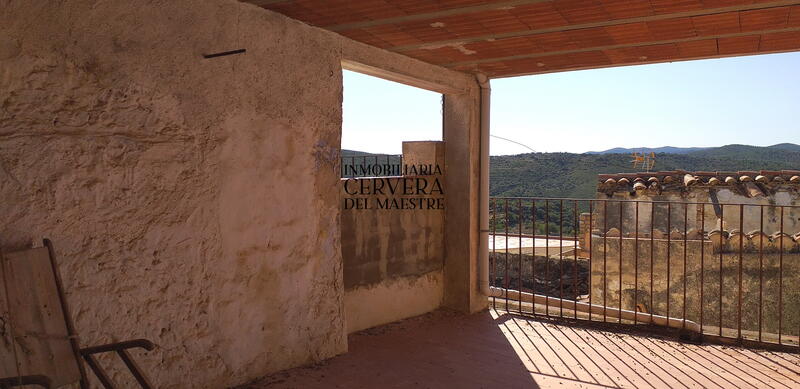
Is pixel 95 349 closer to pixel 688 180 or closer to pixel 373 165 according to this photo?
pixel 373 165

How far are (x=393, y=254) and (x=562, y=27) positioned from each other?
8.49ft

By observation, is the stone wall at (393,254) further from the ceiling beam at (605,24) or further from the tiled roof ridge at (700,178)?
the tiled roof ridge at (700,178)

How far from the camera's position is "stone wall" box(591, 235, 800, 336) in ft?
29.1

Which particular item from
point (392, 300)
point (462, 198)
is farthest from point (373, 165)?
point (392, 300)

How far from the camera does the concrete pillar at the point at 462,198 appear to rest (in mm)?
5980

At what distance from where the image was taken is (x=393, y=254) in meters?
5.57

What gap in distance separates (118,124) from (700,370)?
4.25 metres

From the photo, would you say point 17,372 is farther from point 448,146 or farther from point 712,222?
point 712,222

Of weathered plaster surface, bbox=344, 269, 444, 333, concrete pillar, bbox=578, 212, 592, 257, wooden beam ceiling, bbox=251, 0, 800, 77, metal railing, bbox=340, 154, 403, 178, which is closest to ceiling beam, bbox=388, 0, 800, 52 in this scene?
wooden beam ceiling, bbox=251, 0, 800, 77

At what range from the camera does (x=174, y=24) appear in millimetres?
3197

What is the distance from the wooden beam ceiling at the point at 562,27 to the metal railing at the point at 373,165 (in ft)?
4.59

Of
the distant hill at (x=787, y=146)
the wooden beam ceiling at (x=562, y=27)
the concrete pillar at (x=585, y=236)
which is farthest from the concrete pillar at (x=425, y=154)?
the distant hill at (x=787, y=146)

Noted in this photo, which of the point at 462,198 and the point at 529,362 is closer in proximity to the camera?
the point at 529,362

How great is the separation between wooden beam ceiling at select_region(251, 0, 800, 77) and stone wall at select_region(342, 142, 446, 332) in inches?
51.8
